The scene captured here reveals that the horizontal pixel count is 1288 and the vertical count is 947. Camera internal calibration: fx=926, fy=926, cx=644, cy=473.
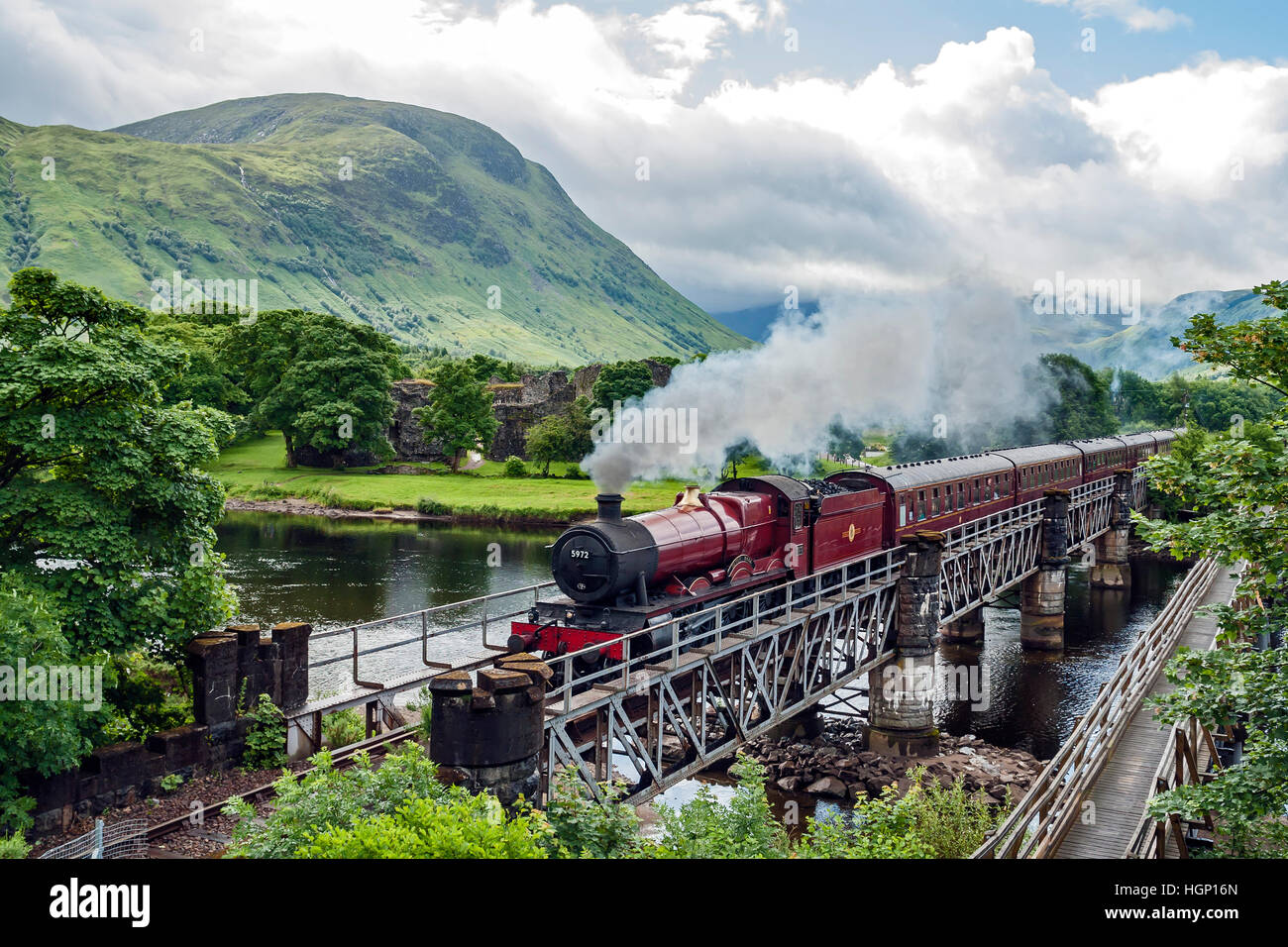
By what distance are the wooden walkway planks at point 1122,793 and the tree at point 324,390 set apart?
6517cm

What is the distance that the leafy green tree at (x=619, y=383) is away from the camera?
84812 millimetres

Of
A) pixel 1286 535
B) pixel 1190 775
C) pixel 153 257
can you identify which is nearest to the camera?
A: pixel 1286 535

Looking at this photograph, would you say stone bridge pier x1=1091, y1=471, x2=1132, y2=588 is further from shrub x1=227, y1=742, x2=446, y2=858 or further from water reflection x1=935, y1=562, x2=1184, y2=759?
shrub x1=227, y1=742, x2=446, y2=858

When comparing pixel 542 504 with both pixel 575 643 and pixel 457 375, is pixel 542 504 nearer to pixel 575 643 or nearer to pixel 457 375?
pixel 457 375

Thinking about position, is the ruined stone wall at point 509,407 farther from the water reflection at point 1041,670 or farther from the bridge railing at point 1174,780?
the bridge railing at point 1174,780

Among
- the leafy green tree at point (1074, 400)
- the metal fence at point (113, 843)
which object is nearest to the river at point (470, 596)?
the metal fence at point (113, 843)

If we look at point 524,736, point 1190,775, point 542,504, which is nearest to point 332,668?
point 524,736

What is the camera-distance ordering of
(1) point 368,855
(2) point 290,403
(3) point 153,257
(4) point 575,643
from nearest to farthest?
(1) point 368,855 < (4) point 575,643 < (2) point 290,403 < (3) point 153,257

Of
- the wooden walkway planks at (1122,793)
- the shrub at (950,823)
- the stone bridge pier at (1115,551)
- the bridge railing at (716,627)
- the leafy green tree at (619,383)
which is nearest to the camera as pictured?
the wooden walkway planks at (1122,793)

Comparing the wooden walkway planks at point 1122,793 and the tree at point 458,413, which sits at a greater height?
the tree at point 458,413

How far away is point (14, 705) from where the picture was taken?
1344 cm

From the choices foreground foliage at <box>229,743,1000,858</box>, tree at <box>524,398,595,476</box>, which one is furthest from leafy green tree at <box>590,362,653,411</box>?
foreground foliage at <box>229,743,1000,858</box>

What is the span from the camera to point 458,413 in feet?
280
